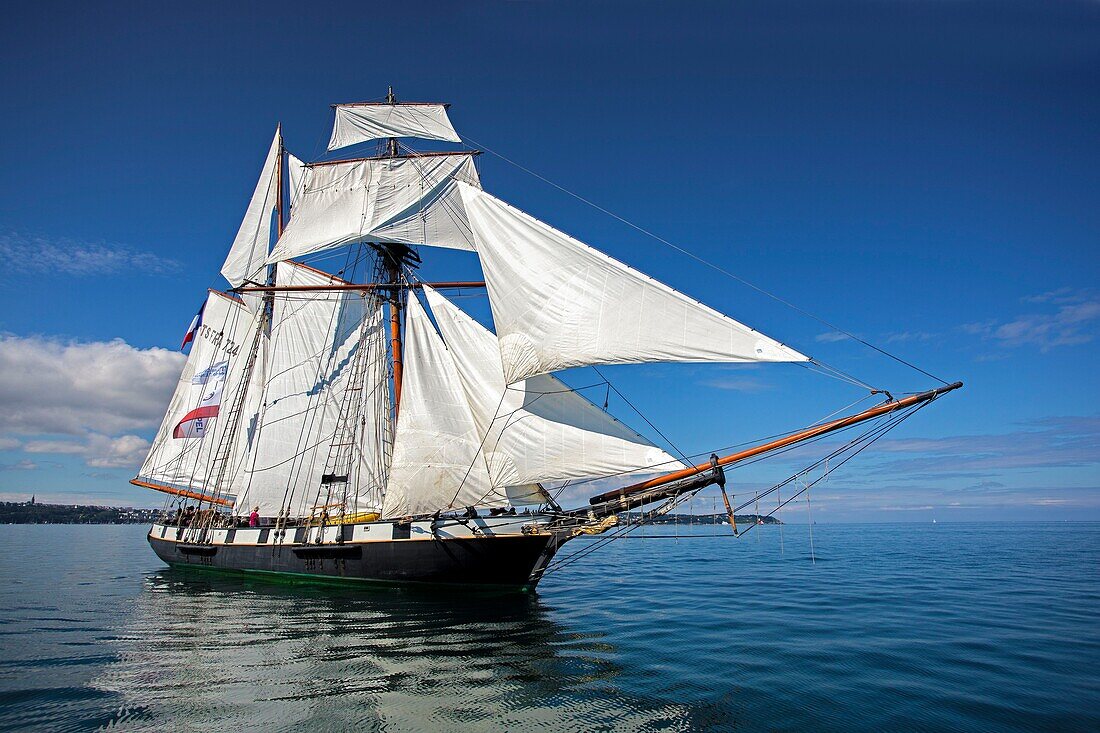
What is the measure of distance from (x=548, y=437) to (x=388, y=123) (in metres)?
25.2

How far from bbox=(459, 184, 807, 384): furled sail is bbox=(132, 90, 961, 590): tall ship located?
65mm

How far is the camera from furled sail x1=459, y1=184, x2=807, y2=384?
59.7 ft

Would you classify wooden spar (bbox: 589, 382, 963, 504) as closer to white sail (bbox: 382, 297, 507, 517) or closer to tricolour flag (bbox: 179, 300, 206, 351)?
white sail (bbox: 382, 297, 507, 517)

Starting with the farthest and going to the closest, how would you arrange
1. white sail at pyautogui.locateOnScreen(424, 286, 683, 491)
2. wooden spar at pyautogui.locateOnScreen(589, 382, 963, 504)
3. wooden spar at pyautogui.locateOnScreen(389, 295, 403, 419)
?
wooden spar at pyautogui.locateOnScreen(389, 295, 403, 419), white sail at pyautogui.locateOnScreen(424, 286, 683, 491), wooden spar at pyautogui.locateOnScreen(589, 382, 963, 504)

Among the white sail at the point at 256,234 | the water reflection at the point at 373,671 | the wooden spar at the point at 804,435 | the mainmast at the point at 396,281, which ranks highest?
the white sail at the point at 256,234

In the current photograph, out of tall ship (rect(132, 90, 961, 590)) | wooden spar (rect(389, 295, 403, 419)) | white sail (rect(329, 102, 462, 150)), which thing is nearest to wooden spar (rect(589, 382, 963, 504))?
tall ship (rect(132, 90, 961, 590))

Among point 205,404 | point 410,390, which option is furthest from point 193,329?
point 410,390

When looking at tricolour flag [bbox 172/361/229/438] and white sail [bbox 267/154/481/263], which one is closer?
white sail [bbox 267/154/481/263]

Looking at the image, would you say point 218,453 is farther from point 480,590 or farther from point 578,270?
point 578,270

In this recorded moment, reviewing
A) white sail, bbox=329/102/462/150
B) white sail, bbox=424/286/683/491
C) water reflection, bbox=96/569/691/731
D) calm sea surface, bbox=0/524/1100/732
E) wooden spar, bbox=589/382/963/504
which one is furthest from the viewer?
white sail, bbox=329/102/462/150

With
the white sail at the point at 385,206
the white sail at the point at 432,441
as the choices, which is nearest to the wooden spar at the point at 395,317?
the white sail at the point at 385,206

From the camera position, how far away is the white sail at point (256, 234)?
47531mm

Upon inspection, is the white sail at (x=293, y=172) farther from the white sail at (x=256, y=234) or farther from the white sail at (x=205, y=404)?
the white sail at (x=205, y=404)

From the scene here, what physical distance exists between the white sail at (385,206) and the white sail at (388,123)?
2517 mm
